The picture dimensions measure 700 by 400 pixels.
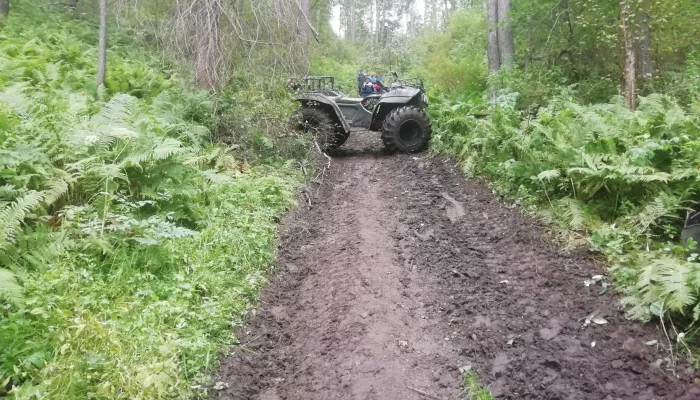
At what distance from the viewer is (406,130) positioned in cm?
957

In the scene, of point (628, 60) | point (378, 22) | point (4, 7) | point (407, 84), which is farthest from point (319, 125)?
point (378, 22)

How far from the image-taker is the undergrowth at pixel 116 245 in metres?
2.77

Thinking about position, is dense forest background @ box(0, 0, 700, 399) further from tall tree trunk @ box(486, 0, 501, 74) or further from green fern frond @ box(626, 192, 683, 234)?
tall tree trunk @ box(486, 0, 501, 74)

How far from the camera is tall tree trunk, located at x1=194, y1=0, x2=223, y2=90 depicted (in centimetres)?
710

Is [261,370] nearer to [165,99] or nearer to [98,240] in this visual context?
[98,240]

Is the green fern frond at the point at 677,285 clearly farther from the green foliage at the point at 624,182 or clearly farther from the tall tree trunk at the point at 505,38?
the tall tree trunk at the point at 505,38

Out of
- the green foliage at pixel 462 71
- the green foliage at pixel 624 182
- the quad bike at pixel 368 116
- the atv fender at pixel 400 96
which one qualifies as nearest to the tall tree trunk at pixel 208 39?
the quad bike at pixel 368 116

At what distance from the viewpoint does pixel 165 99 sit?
7.31 metres

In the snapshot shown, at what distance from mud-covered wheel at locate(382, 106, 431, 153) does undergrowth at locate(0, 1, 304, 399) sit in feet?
9.74

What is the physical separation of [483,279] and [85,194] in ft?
12.5

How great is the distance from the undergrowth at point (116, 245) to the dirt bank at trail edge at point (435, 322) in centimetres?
40

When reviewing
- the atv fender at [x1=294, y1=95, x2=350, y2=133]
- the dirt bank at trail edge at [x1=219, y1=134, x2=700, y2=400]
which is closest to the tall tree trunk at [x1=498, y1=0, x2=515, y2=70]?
the atv fender at [x1=294, y1=95, x2=350, y2=133]

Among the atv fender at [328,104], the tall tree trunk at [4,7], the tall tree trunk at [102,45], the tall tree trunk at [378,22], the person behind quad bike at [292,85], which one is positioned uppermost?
the tall tree trunk at [378,22]

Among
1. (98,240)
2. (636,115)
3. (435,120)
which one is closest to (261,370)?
(98,240)
